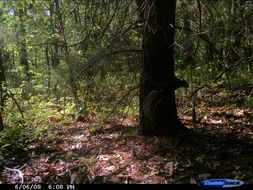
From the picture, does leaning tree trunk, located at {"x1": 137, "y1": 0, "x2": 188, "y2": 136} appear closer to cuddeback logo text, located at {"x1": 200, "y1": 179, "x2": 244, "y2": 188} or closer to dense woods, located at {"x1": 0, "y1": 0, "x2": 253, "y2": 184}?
dense woods, located at {"x1": 0, "y1": 0, "x2": 253, "y2": 184}

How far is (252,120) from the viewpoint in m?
6.18

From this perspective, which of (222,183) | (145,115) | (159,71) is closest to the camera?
(222,183)

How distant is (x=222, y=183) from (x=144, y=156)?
1714mm

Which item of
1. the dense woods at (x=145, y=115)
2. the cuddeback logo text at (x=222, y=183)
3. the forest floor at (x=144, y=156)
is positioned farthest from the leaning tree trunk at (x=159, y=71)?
the cuddeback logo text at (x=222, y=183)

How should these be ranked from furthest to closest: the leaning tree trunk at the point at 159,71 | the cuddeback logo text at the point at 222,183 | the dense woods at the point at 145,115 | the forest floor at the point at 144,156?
the leaning tree trunk at the point at 159,71 → the dense woods at the point at 145,115 → the forest floor at the point at 144,156 → the cuddeback logo text at the point at 222,183

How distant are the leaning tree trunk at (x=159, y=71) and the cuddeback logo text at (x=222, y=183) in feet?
6.32

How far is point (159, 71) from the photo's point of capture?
18.1ft

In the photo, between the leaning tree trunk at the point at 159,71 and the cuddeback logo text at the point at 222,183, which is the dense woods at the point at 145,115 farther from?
the cuddeback logo text at the point at 222,183

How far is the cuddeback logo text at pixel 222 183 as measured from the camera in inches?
132

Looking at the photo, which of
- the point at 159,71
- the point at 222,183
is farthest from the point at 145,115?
the point at 222,183

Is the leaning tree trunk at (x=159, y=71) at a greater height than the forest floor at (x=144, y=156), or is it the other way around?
the leaning tree trunk at (x=159, y=71)

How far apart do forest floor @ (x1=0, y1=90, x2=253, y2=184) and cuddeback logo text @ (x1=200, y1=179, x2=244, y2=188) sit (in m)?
0.16

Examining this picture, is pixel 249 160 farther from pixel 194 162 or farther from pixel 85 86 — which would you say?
pixel 85 86

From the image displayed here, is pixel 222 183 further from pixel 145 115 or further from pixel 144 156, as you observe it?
pixel 145 115
